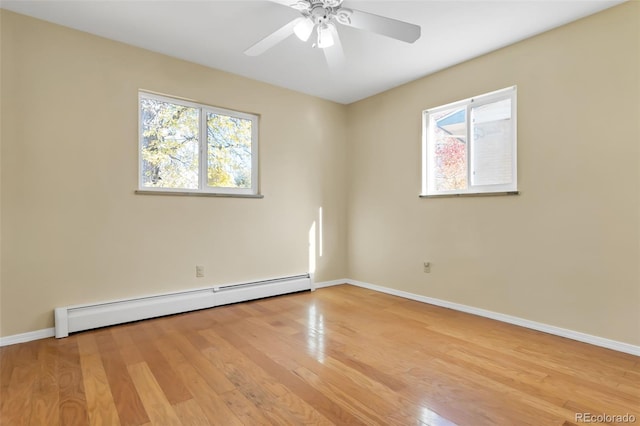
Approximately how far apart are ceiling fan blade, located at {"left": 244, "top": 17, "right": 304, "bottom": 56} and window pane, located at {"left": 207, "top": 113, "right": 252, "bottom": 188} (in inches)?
52.4

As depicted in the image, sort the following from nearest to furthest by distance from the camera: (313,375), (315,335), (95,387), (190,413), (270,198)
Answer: (190,413), (95,387), (313,375), (315,335), (270,198)

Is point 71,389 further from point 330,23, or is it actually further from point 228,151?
point 330,23

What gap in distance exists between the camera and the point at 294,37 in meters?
2.80

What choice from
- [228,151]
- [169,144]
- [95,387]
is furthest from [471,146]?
[95,387]

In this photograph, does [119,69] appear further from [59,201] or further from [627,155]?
[627,155]

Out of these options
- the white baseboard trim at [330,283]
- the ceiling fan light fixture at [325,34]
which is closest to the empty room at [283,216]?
the ceiling fan light fixture at [325,34]

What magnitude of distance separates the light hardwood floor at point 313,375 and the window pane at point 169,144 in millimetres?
1389

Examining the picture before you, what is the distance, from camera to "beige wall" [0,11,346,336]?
249 cm

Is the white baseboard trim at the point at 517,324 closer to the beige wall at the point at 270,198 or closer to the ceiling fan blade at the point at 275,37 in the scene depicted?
the beige wall at the point at 270,198

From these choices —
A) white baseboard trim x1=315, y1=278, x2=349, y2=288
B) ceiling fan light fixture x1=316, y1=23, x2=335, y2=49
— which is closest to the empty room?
ceiling fan light fixture x1=316, y1=23, x2=335, y2=49

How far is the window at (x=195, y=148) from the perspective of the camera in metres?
3.14

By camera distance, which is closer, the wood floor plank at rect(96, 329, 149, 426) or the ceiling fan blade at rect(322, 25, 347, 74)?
the wood floor plank at rect(96, 329, 149, 426)

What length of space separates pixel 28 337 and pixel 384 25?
3.46m

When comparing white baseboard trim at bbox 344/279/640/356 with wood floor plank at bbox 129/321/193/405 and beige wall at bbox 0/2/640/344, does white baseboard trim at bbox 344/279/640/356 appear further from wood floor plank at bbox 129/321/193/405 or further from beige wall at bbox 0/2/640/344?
wood floor plank at bbox 129/321/193/405
